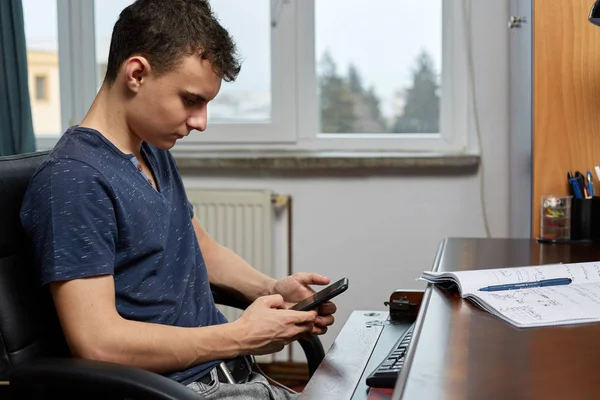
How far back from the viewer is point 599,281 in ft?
→ 4.15

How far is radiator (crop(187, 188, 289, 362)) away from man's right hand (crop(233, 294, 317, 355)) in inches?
54.7

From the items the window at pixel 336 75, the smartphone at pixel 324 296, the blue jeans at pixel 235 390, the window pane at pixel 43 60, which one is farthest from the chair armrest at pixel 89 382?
the window pane at pixel 43 60

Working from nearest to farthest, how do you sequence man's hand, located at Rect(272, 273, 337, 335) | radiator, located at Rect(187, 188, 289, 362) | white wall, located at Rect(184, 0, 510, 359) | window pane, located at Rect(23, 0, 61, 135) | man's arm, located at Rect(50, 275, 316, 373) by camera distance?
man's arm, located at Rect(50, 275, 316, 373) → man's hand, located at Rect(272, 273, 337, 335) → white wall, located at Rect(184, 0, 510, 359) → radiator, located at Rect(187, 188, 289, 362) → window pane, located at Rect(23, 0, 61, 135)

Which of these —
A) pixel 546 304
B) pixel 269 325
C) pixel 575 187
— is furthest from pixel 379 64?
pixel 546 304

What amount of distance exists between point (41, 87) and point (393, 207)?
1.37 metres

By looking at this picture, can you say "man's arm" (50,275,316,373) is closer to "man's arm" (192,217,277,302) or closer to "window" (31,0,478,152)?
"man's arm" (192,217,277,302)

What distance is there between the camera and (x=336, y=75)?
9.12 ft

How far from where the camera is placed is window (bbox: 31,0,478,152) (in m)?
2.70

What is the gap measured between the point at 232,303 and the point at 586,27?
0.95m

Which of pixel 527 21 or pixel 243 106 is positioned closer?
pixel 527 21

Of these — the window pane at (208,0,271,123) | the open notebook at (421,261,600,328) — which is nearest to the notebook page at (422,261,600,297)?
the open notebook at (421,261,600,328)

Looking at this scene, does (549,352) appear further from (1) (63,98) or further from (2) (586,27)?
(1) (63,98)

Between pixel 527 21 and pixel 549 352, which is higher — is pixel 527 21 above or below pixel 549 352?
above

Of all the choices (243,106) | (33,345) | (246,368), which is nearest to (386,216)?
(243,106)
